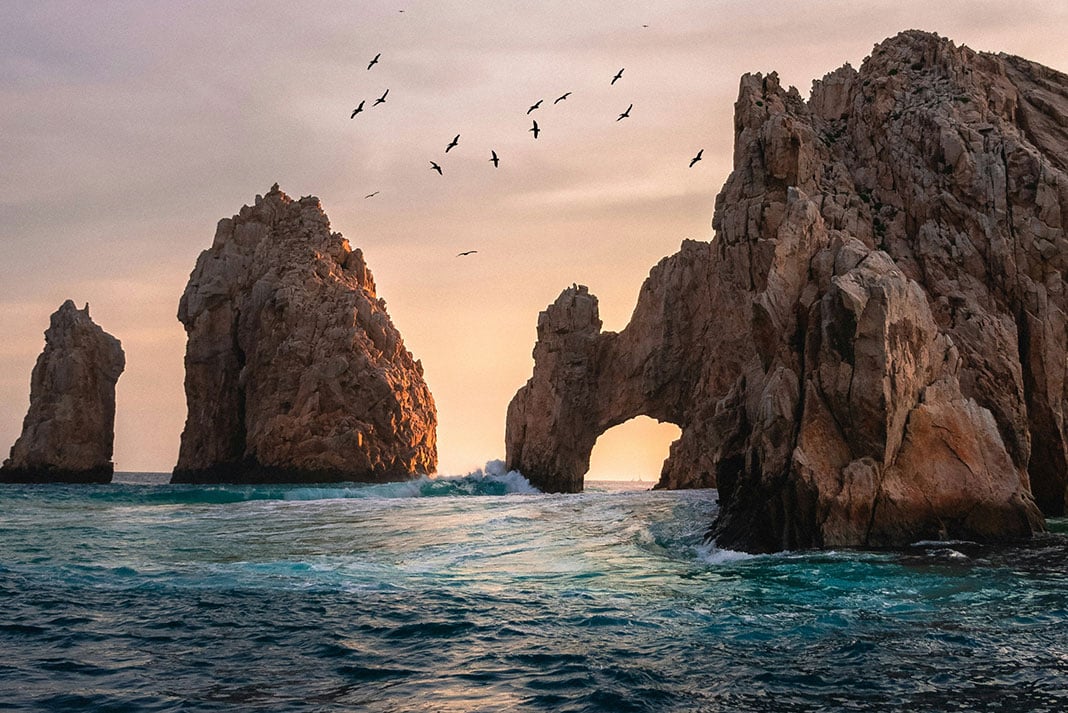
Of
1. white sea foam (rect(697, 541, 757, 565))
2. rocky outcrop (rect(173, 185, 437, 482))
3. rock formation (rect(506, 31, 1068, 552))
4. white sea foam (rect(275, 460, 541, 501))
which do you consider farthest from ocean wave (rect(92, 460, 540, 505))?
white sea foam (rect(697, 541, 757, 565))

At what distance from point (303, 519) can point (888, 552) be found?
73.6ft

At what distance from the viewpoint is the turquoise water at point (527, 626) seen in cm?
1066

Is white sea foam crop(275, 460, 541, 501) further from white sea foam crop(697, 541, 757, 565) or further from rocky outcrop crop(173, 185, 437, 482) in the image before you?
white sea foam crop(697, 541, 757, 565)

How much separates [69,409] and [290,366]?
70.2ft

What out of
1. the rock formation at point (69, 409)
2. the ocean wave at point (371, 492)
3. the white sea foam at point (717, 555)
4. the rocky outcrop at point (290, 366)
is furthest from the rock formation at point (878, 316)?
the rock formation at point (69, 409)

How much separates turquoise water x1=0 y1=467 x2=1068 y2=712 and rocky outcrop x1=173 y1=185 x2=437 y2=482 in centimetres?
5987

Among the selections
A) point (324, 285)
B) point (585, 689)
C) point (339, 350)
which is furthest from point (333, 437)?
point (585, 689)

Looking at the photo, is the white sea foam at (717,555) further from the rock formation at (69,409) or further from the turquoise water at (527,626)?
the rock formation at (69,409)

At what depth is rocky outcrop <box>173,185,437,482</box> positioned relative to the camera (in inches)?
3452

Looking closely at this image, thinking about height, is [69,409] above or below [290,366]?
below

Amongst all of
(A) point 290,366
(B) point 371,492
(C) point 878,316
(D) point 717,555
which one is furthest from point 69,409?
(C) point 878,316

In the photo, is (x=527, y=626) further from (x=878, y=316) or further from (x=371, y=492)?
(x=371, y=492)

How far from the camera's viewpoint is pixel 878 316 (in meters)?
24.1

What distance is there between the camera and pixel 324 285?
95250mm
